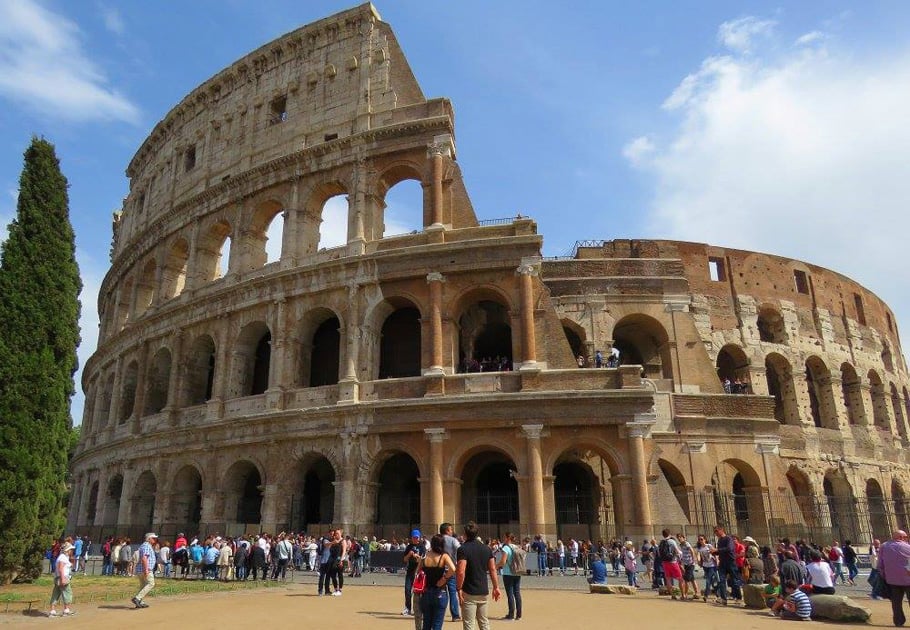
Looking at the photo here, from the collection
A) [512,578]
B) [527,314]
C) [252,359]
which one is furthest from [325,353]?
[512,578]

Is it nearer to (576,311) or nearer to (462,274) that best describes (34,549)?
(462,274)

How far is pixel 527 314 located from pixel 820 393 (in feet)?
55.9

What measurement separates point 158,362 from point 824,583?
22.8 m

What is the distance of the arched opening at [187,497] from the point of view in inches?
838

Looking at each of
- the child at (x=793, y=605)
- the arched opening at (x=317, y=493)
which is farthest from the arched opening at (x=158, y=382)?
the child at (x=793, y=605)

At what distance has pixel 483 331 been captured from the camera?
2241 cm

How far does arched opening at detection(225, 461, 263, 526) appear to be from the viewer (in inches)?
787

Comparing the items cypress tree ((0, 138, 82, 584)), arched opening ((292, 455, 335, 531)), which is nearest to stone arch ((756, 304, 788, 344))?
arched opening ((292, 455, 335, 531))

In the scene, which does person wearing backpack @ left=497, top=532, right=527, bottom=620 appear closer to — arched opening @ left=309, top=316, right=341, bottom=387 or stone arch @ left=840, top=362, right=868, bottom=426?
arched opening @ left=309, top=316, right=341, bottom=387

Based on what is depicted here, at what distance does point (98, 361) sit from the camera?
29625mm

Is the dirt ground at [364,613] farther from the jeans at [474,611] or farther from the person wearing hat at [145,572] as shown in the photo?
the jeans at [474,611]

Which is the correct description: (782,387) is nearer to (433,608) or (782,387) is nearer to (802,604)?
(802,604)

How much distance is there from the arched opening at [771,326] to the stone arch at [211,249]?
21.9 m

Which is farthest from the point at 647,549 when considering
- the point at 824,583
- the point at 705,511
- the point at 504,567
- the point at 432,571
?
the point at 432,571
